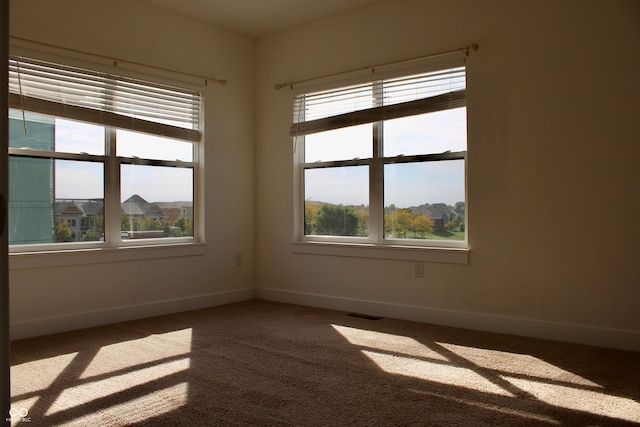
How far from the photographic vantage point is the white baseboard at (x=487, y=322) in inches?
132

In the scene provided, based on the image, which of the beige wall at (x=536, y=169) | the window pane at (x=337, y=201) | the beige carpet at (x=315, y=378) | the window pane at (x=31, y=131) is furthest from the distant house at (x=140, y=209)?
the beige wall at (x=536, y=169)

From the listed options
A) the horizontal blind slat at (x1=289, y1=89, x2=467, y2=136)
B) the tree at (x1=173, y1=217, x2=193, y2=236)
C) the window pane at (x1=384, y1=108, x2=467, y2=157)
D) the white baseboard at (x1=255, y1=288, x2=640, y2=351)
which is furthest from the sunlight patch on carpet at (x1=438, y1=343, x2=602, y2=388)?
the tree at (x1=173, y1=217, x2=193, y2=236)

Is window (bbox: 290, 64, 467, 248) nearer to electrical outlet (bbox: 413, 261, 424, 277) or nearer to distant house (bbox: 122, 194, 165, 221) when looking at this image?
electrical outlet (bbox: 413, 261, 424, 277)

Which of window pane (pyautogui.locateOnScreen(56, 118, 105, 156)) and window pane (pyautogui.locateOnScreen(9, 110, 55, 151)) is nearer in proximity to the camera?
window pane (pyautogui.locateOnScreen(9, 110, 55, 151))

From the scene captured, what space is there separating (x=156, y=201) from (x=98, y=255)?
2.52ft

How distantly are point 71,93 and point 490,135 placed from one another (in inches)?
131

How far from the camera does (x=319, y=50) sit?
15.9ft

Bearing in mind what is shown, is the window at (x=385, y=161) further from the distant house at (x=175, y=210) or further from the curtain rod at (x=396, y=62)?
the distant house at (x=175, y=210)

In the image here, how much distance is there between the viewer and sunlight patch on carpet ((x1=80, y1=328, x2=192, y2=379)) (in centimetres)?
299

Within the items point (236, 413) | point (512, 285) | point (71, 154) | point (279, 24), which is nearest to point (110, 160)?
point (71, 154)

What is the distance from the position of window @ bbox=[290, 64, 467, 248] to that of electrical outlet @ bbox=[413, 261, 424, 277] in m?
0.20

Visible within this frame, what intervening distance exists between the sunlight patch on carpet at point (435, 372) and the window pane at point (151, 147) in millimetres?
2721

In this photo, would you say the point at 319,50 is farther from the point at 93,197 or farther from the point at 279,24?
the point at 93,197

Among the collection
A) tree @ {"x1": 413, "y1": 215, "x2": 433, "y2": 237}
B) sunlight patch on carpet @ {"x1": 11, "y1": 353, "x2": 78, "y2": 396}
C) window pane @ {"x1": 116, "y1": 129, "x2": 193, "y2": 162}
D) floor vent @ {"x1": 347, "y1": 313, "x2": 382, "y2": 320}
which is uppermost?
window pane @ {"x1": 116, "y1": 129, "x2": 193, "y2": 162}
